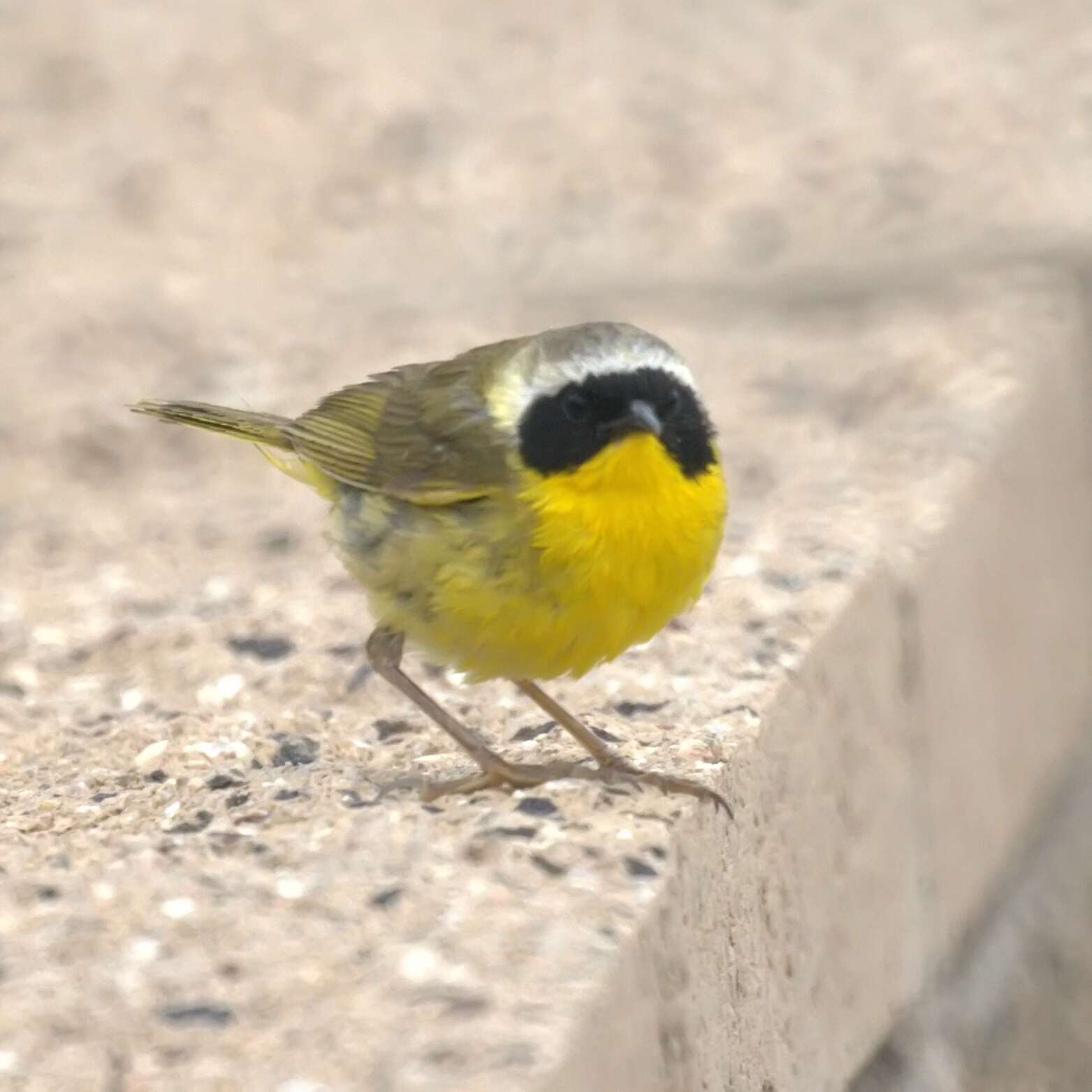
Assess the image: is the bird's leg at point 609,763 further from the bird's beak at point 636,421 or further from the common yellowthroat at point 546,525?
the bird's beak at point 636,421

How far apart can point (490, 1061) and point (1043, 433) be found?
8.65 feet

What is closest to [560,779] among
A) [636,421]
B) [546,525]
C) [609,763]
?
[609,763]

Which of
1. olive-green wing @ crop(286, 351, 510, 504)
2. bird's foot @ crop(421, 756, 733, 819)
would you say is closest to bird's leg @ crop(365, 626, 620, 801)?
bird's foot @ crop(421, 756, 733, 819)

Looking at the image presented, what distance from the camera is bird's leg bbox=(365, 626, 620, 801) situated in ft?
10.3

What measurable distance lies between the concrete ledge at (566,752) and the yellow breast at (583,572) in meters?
0.21

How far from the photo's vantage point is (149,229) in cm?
582

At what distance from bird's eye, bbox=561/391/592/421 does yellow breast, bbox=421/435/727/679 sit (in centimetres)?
7

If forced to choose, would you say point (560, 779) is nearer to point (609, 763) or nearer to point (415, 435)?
point (609, 763)

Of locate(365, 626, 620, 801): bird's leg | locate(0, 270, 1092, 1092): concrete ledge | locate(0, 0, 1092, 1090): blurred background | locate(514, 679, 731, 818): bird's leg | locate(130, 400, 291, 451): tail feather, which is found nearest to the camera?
locate(0, 270, 1092, 1092): concrete ledge

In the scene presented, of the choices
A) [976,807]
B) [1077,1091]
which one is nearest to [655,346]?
[976,807]

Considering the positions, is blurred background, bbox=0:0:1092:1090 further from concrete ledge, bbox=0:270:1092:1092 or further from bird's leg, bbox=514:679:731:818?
bird's leg, bbox=514:679:731:818

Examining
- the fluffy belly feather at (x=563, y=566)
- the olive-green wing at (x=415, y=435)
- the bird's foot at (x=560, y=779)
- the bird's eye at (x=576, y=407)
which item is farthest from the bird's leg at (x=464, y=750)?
the bird's eye at (x=576, y=407)

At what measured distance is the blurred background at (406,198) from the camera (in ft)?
15.7

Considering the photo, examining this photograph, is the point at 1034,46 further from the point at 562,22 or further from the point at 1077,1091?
the point at 1077,1091
